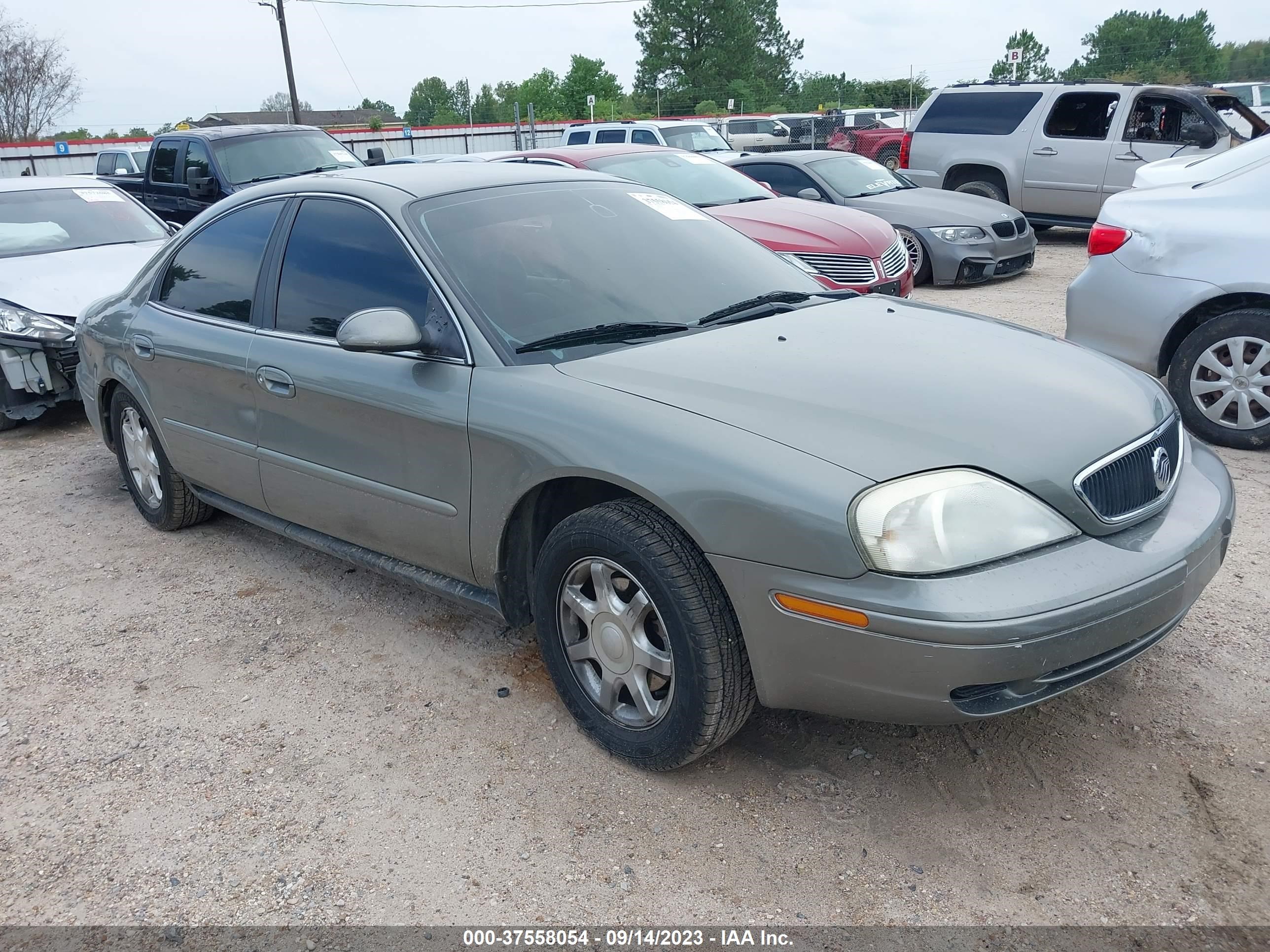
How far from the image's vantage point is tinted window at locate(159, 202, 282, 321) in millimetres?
3957

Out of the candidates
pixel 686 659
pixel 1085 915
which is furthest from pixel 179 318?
pixel 1085 915

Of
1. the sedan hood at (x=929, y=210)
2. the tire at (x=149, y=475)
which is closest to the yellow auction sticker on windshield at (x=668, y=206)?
the tire at (x=149, y=475)

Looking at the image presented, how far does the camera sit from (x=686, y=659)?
8.52 feet

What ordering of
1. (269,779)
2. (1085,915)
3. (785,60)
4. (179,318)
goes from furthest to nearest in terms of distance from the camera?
1. (785,60)
2. (179,318)
3. (269,779)
4. (1085,915)

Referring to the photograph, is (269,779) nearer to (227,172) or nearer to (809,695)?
(809,695)

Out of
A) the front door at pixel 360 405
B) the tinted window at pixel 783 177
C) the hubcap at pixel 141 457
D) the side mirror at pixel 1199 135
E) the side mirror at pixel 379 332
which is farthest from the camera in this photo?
the side mirror at pixel 1199 135

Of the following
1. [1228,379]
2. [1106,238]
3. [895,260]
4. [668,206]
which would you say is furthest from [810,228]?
[668,206]

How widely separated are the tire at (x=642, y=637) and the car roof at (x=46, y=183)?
7.15m

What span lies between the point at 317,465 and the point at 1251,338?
4.41m

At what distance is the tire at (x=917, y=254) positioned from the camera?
10.3 metres

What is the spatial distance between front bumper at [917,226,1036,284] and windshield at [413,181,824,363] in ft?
22.2

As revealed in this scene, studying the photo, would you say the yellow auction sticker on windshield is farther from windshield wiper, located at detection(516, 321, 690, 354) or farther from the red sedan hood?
the red sedan hood

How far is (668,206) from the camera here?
401cm

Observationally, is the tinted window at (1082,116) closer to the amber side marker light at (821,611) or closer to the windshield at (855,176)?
the windshield at (855,176)
